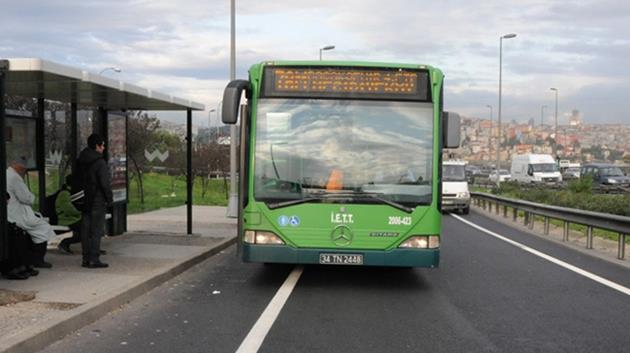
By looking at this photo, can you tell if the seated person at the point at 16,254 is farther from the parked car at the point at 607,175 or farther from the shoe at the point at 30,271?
the parked car at the point at 607,175

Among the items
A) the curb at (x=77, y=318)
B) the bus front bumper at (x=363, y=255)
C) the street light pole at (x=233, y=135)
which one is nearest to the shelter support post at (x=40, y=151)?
the curb at (x=77, y=318)

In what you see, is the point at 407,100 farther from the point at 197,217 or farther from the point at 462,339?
the point at 197,217

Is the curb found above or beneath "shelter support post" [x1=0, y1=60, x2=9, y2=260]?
beneath

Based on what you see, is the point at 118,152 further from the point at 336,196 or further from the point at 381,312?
the point at 381,312

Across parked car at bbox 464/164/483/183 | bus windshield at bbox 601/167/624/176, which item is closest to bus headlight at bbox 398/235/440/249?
parked car at bbox 464/164/483/183

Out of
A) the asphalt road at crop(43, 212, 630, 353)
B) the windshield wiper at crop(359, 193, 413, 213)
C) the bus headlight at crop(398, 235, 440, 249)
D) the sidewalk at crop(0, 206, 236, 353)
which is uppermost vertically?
the windshield wiper at crop(359, 193, 413, 213)

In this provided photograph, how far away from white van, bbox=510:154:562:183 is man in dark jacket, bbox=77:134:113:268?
42.6 m

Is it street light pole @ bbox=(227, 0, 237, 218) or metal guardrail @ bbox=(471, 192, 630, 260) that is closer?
metal guardrail @ bbox=(471, 192, 630, 260)

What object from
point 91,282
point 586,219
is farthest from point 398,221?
point 586,219

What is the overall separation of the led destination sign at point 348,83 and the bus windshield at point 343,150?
10cm

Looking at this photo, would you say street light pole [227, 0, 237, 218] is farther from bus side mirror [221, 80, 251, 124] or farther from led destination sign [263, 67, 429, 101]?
bus side mirror [221, 80, 251, 124]

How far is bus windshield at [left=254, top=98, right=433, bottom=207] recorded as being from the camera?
799 cm

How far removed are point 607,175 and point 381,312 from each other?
4323 centimetres

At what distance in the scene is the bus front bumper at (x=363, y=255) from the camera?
313 inches
